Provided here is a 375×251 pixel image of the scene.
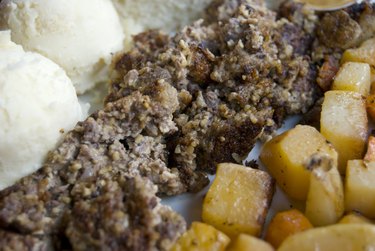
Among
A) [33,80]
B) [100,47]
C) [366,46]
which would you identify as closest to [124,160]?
[33,80]

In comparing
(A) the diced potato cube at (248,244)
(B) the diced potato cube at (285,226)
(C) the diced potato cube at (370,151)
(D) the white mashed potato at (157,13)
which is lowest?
(B) the diced potato cube at (285,226)

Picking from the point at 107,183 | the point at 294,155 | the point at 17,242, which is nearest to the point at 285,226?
the point at 294,155

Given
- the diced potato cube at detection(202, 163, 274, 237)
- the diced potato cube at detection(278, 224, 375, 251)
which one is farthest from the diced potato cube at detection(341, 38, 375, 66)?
the diced potato cube at detection(278, 224, 375, 251)

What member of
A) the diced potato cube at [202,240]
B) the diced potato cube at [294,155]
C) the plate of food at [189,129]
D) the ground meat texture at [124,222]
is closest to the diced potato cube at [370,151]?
the plate of food at [189,129]

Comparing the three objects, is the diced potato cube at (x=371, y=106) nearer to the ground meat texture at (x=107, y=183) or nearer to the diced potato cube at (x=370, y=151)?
the diced potato cube at (x=370, y=151)

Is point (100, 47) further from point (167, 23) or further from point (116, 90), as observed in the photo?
point (167, 23)

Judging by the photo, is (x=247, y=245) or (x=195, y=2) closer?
(x=247, y=245)

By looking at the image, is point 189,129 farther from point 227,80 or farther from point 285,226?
point 285,226
